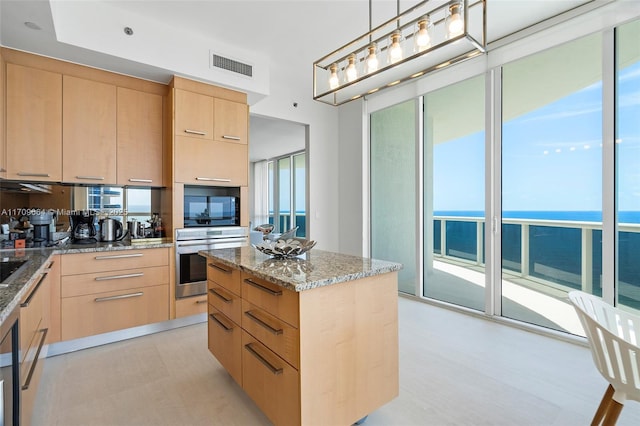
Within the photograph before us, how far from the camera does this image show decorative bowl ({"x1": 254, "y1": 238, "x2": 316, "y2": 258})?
189 centimetres

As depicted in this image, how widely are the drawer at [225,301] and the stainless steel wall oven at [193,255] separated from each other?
982 millimetres

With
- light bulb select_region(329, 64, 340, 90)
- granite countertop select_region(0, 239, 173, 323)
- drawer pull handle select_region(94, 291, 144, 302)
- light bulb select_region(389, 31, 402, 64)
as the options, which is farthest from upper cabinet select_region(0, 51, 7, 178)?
light bulb select_region(389, 31, 402, 64)

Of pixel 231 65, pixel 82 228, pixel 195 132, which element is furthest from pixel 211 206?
pixel 231 65

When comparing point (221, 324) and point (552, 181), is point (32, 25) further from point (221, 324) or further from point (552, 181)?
point (552, 181)

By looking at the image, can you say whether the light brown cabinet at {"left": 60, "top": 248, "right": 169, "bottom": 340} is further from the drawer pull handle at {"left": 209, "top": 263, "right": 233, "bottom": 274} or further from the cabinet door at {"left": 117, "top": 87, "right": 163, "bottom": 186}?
the drawer pull handle at {"left": 209, "top": 263, "right": 233, "bottom": 274}

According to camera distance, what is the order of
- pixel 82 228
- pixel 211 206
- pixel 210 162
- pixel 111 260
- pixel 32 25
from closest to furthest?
pixel 32 25 < pixel 111 260 < pixel 82 228 < pixel 210 162 < pixel 211 206

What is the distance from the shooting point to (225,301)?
1997 millimetres

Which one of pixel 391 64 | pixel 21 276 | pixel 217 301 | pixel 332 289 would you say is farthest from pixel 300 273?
pixel 21 276

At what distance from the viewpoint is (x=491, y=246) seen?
320 centimetres

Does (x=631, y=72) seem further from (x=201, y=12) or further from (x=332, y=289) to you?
(x=201, y=12)

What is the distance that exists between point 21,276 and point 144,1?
2.23 metres

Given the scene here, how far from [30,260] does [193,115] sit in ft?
5.85

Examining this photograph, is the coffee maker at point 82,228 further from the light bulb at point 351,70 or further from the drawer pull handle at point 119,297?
the light bulb at point 351,70

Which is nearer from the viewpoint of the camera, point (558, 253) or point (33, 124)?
point (33, 124)
